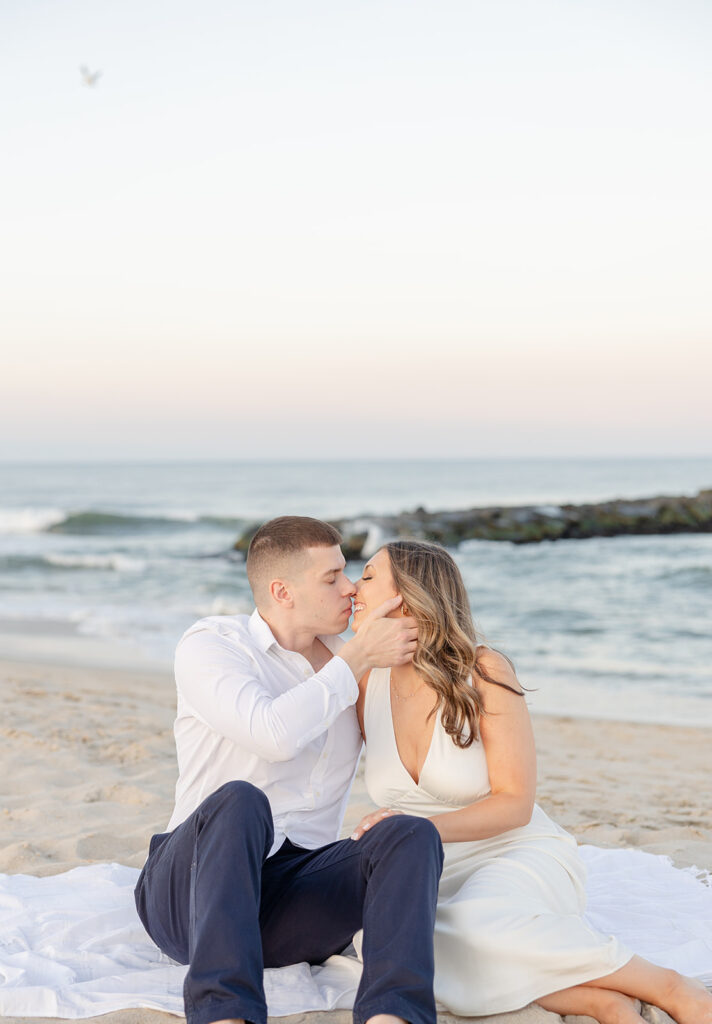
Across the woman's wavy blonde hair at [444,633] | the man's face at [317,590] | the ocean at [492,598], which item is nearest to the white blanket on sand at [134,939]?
the woman's wavy blonde hair at [444,633]

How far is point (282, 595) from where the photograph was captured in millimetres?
3428

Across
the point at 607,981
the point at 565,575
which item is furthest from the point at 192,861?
the point at 565,575

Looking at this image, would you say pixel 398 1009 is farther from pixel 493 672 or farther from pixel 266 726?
pixel 493 672

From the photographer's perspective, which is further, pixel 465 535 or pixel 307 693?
pixel 465 535

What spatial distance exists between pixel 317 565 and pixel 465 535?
74.4 ft

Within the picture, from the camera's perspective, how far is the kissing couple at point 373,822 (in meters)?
2.64

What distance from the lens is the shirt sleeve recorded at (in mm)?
2984

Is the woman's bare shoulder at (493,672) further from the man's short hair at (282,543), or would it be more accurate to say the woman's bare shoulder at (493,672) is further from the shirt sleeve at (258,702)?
the man's short hair at (282,543)

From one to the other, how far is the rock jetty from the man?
19.1 metres

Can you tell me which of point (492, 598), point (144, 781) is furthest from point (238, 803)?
point (492, 598)

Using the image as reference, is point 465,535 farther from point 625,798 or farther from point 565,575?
point 625,798

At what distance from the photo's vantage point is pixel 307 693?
3.02m

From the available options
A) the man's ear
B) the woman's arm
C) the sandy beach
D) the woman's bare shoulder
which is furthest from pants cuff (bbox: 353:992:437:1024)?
the man's ear

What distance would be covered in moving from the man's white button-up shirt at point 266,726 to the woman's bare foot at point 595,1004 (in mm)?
922
